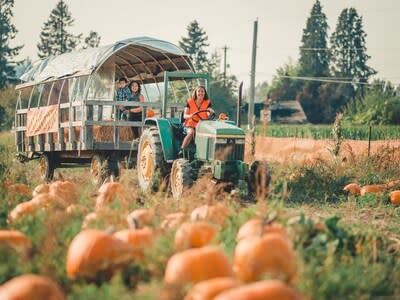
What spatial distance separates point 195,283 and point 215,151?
21.5ft

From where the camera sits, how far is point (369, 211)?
32.6ft

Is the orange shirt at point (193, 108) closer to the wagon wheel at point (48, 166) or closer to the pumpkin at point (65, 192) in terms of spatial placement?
the pumpkin at point (65, 192)

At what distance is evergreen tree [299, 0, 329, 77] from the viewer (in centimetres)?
9938

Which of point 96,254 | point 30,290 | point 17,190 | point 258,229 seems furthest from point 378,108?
point 30,290

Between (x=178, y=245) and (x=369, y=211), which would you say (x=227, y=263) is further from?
(x=369, y=211)

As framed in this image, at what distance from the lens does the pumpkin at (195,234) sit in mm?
4375

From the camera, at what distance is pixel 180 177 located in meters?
10.0

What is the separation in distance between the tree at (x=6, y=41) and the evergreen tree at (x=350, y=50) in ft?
162

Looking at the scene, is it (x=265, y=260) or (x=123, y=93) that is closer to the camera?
(x=265, y=260)

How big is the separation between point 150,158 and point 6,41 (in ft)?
207

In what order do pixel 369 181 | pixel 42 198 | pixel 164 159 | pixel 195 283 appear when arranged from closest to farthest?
pixel 195 283, pixel 42 198, pixel 164 159, pixel 369 181

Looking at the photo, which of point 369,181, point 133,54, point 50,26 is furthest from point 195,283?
point 50,26

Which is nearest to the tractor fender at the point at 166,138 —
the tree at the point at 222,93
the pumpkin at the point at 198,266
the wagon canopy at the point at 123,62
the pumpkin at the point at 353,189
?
the wagon canopy at the point at 123,62

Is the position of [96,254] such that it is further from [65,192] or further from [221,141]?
[221,141]
